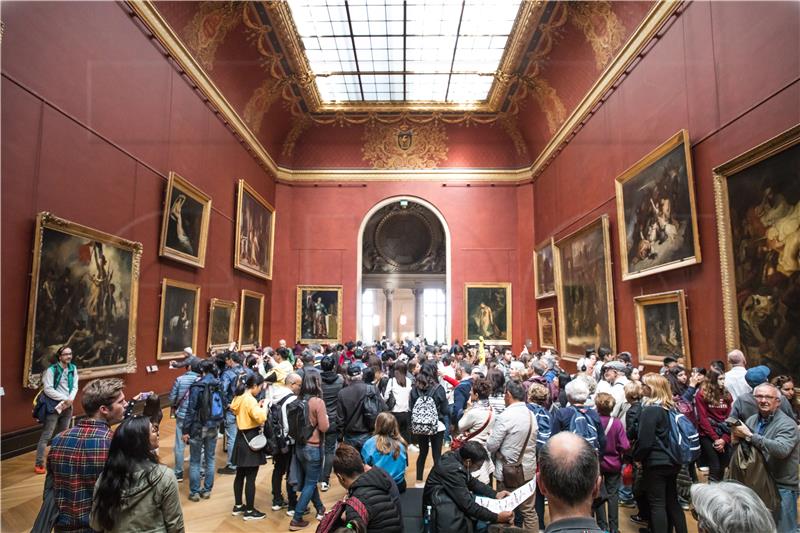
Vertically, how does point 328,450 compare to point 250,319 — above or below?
below

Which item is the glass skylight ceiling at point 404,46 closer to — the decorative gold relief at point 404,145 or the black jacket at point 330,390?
the decorative gold relief at point 404,145

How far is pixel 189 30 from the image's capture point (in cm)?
1134

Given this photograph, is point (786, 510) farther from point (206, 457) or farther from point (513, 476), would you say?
point (206, 457)

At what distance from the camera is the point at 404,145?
2000cm

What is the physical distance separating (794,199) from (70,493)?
812 centimetres

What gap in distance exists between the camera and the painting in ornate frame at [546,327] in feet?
52.5

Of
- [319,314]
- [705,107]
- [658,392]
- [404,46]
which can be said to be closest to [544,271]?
[319,314]

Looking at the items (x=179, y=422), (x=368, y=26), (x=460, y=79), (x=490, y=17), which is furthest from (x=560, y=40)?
(x=179, y=422)

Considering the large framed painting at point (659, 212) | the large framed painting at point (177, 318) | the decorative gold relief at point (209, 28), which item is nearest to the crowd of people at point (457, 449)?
the large framed painting at point (659, 212)

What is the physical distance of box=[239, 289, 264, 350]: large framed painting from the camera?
50.3 ft

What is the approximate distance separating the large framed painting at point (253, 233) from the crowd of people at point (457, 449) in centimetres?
799

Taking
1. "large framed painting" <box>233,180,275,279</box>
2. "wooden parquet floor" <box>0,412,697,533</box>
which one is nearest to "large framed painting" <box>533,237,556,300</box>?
"large framed painting" <box>233,180,275,279</box>

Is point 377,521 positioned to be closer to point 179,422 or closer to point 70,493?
point 70,493

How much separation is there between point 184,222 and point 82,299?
3977 millimetres
